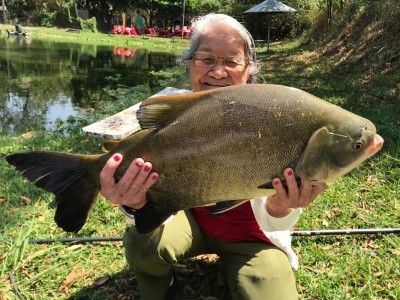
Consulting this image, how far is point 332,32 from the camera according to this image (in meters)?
16.9

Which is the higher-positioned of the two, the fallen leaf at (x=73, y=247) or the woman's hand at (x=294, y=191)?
the woman's hand at (x=294, y=191)

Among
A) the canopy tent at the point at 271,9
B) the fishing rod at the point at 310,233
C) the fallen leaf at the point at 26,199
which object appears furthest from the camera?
the canopy tent at the point at 271,9

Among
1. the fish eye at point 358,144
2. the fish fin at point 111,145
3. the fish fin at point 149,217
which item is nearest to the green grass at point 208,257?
the fish fin at point 149,217

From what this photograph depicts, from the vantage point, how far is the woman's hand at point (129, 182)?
6.61ft

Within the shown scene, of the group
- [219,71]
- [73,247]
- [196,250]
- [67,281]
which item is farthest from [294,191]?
[73,247]

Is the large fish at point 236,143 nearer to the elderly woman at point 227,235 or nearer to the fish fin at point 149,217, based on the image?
the fish fin at point 149,217

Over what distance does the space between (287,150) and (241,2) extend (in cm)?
4103

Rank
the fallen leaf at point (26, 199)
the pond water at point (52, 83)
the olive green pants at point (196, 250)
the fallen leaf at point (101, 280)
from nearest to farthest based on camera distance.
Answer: the olive green pants at point (196, 250) → the fallen leaf at point (101, 280) → the fallen leaf at point (26, 199) → the pond water at point (52, 83)

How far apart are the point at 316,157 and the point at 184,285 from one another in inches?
72.5

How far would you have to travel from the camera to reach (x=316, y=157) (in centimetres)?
183

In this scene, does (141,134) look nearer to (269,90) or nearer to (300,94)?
(269,90)

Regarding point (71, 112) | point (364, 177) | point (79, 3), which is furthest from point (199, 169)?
point (79, 3)

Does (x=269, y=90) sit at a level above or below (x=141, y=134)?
above

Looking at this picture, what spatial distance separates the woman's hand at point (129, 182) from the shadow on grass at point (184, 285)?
121cm
